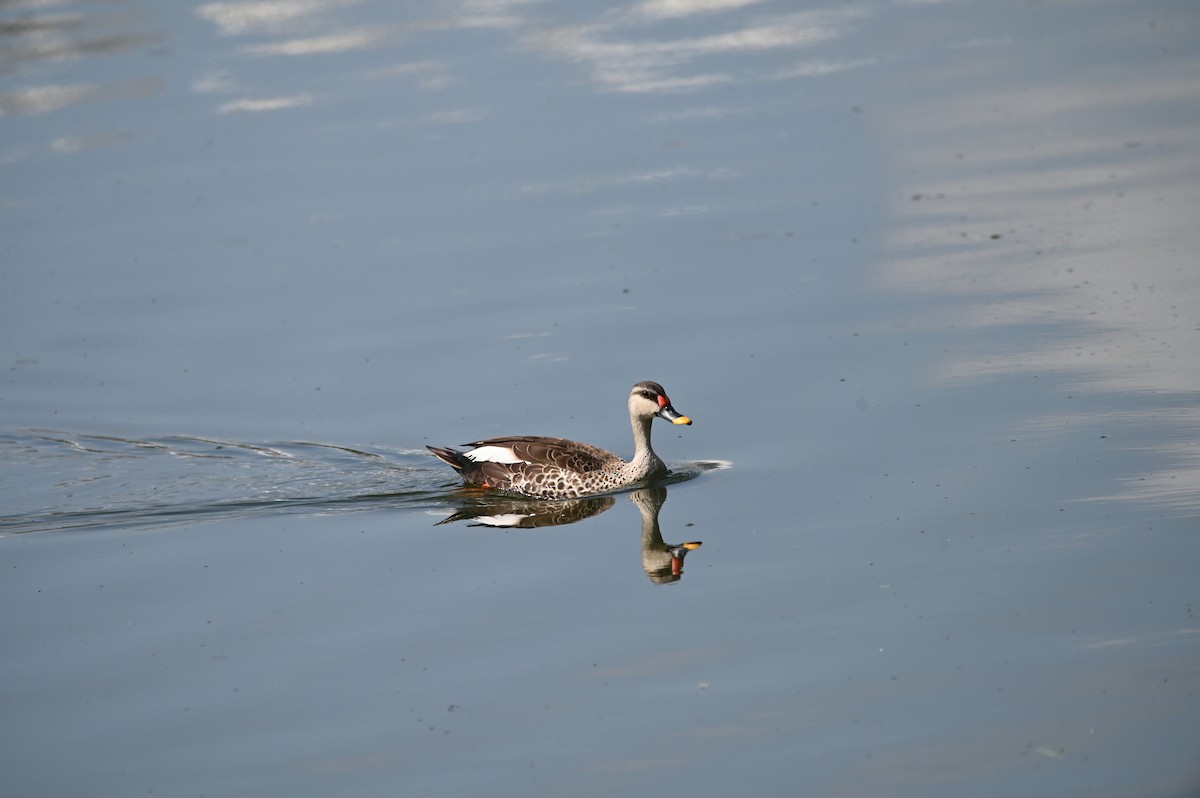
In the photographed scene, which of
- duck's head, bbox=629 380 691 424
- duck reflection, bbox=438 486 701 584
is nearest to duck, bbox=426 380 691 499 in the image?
duck's head, bbox=629 380 691 424

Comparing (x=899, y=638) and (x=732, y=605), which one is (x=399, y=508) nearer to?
(x=732, y=605)

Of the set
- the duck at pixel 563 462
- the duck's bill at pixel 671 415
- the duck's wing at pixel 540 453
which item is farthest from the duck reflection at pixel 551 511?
the duck's bill at pixel 671 415

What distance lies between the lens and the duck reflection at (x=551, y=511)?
12445 mm

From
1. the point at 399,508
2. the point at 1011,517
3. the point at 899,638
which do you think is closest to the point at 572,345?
the point at 399,508

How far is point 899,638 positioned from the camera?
32.3 feet

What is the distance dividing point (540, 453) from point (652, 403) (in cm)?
100

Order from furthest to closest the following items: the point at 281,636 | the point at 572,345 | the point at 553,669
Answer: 1. the point at 572,345
2. the point at 281,636
3. the point at 553,669

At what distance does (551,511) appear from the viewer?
13477 millimetres

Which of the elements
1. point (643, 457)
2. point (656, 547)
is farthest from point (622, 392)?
point (656, 547)

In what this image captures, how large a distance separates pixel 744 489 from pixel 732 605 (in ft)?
7.40

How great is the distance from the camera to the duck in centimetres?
1334

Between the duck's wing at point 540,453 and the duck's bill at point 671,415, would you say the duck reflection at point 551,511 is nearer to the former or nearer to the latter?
the duck's wing at point 540,453

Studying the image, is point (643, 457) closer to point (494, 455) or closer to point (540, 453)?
point (540, 453)

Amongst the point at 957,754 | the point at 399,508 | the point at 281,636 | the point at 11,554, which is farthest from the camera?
the point at 399,508
